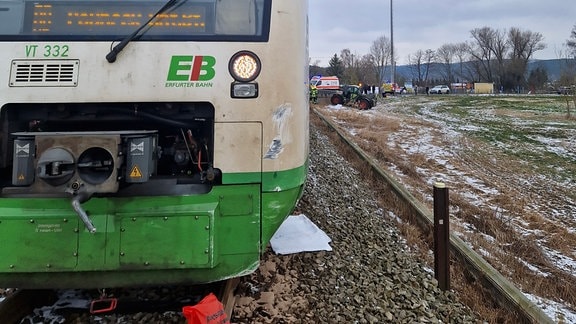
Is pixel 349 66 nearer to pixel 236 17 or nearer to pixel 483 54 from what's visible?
pixel 483 54

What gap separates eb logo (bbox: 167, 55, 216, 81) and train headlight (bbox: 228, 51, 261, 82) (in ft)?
0.41

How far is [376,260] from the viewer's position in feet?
15.2

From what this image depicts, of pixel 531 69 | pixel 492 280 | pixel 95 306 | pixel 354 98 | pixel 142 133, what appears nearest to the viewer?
pixel 142 133

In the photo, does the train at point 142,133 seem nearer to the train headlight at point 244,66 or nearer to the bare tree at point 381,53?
the train headlight at point 244,66

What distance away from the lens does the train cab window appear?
2.71m

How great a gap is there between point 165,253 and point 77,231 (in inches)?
21.0

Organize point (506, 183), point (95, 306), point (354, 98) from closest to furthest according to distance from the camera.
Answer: point (95, 306) < point (506, 183) < point (354, 98)

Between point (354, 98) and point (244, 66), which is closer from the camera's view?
point (244, 66)

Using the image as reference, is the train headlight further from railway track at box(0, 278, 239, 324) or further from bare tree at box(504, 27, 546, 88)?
bare tree at box(504, 27, 546, 88)

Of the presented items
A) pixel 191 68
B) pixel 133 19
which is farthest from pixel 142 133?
pixel 133 19

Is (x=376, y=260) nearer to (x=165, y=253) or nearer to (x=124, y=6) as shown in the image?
(x=165, y=253)

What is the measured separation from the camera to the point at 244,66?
268 cm

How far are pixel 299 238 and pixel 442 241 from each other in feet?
5.00

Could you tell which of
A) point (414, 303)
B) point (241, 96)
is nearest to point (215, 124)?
point (241, 96)
